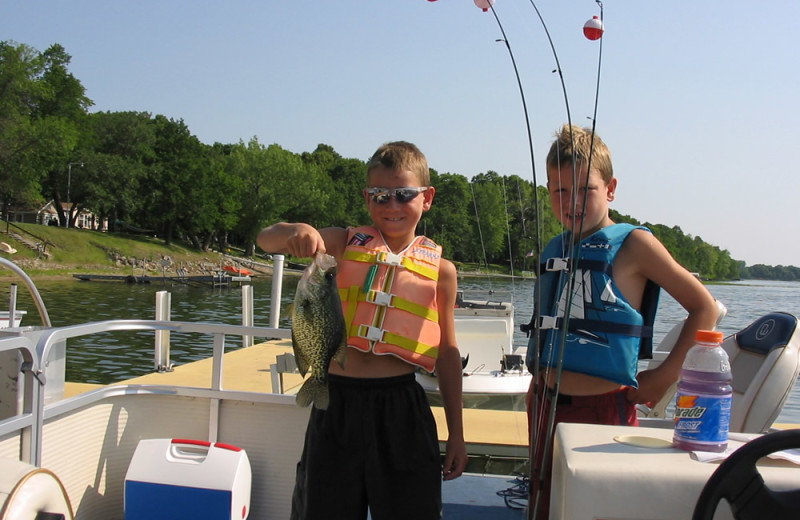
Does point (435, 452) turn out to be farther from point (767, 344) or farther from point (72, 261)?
point (72, 261)

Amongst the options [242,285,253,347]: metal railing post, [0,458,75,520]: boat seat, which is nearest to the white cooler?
[0,458,75,520]: boat seat

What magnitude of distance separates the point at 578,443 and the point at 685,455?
278 mm

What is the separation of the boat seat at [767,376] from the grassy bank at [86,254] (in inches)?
2088

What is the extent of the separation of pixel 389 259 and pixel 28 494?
1.55 m

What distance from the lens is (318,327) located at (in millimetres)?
2447

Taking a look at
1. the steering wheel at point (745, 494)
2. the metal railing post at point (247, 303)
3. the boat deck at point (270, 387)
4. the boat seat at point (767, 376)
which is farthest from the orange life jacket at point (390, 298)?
the metal railing post at point (247, 303)

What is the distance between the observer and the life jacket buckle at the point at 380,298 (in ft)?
9.28

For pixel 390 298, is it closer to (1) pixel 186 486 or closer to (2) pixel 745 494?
(2) pixel 745 494

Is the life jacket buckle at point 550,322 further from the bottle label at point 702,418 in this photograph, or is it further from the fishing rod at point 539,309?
the bottle label at point 702,418

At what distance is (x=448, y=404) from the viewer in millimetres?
2857

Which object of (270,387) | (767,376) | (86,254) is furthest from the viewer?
(86,254)

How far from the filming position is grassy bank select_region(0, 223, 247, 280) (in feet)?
175

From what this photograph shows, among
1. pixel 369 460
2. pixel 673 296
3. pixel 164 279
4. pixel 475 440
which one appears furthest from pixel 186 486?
pixel 164 279

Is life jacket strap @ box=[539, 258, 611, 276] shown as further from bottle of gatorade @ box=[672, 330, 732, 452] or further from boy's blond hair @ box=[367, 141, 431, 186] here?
bottle of gatorade @ box=[672, 330, 732, 452]
